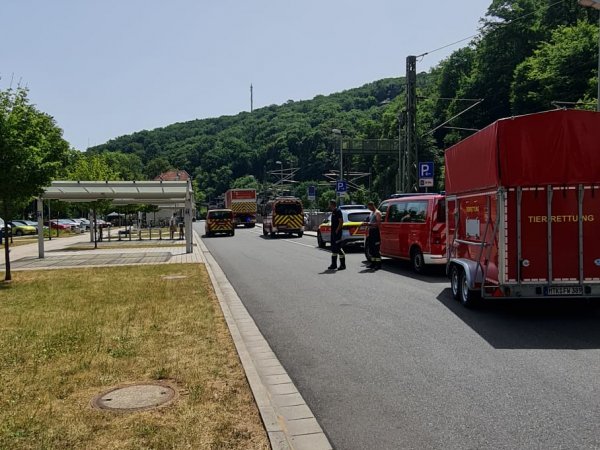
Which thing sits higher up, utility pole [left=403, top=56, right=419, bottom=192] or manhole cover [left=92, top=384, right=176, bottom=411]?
utility pole [left=403, top=56, right=419, bottom=192]

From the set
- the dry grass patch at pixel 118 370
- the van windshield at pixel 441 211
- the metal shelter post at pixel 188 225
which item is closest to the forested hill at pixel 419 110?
the metal shelter post at pixel 188 225

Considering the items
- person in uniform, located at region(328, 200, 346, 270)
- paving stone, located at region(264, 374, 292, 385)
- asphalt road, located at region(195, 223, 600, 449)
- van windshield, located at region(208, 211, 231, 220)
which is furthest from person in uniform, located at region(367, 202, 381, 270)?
van windshield, located at region(208, 211, 231, 220)

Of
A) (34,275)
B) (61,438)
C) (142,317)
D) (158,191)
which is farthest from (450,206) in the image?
(158,191)

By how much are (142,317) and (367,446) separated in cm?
541

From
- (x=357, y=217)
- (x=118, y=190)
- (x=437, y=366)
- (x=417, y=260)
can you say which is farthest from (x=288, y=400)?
(x=118, y=190)

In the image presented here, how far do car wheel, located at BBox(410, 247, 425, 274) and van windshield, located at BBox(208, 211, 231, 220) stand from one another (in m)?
27.0

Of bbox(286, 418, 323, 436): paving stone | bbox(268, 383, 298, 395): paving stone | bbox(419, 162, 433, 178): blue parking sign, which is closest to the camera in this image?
bbox(286, 418, 323, 436): paving stone

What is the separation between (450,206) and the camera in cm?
1130

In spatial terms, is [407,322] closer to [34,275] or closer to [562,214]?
[562,214]

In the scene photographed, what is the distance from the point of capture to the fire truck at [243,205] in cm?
5897

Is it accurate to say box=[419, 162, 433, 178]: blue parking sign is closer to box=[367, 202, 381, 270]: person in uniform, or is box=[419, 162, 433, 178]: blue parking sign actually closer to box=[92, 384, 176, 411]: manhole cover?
box=[367, 202, 381, 270]: person in uniform

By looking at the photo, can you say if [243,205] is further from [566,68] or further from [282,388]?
[282,388]

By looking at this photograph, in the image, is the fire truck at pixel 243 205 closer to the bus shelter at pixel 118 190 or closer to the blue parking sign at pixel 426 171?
the bus shelter at pixel 118 190

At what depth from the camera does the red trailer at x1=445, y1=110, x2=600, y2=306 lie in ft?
27.1
